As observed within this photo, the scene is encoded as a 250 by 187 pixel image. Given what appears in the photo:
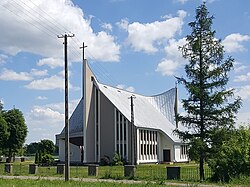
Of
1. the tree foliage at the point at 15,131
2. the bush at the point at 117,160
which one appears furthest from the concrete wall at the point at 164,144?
the tree foliage at the point at 15,131

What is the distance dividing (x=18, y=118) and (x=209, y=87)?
173ft

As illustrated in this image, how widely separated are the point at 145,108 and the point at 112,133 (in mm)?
13600

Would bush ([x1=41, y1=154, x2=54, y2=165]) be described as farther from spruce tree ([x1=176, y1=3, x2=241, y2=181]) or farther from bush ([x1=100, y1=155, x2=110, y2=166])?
spruce tree ([x1=176, y1=3, x2=241, y2=181])

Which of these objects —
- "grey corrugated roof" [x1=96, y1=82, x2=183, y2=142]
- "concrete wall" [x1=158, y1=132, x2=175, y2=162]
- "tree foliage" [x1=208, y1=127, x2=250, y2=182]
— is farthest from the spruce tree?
"concrete wall" [x1=158, y1=132, x2=175, y2=162]

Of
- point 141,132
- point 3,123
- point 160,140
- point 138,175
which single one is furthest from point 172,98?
point 138,175

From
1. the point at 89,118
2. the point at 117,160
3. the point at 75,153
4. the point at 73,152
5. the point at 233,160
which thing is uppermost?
the point at 89,118

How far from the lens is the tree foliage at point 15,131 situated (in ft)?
243

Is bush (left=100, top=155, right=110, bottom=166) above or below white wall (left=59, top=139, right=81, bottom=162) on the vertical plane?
below

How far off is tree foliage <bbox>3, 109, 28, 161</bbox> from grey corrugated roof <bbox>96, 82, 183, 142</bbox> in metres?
17.5

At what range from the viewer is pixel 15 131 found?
243ft

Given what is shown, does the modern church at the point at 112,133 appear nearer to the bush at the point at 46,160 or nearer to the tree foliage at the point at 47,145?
the bush at the point at 46,160

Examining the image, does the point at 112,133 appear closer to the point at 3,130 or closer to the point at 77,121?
the point at 77,121

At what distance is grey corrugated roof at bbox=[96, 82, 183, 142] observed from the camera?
2492 inches

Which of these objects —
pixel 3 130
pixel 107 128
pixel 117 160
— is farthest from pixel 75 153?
pixel 3 130
